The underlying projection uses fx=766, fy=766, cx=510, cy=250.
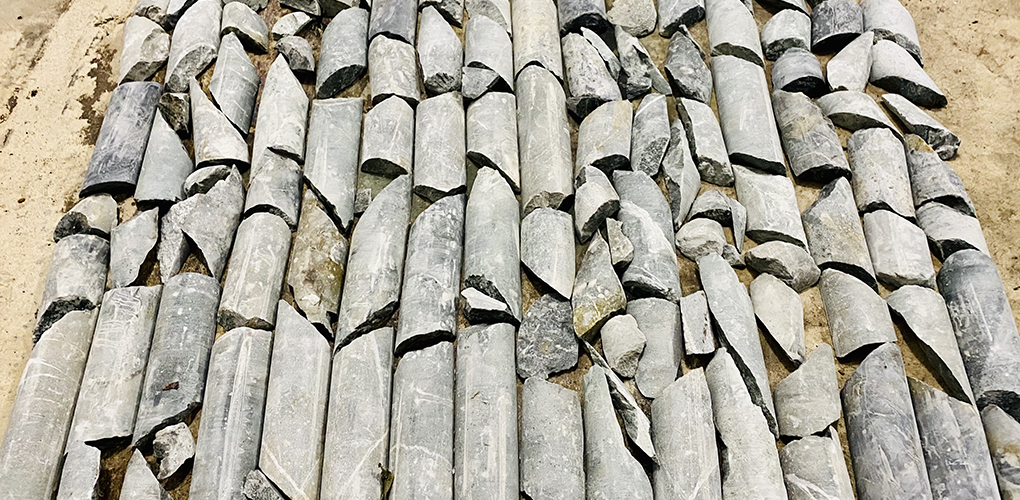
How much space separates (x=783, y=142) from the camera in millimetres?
5289

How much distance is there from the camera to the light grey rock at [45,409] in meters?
3.83

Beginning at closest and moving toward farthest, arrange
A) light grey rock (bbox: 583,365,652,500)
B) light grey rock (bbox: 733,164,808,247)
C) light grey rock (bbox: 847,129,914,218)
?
light grey rock (bbox: 583,365,652,500), light grey rock (bbox: 733,164,808,247), light grey rock (bbox: 847,129,914,218)

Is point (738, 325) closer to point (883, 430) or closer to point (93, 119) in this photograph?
point (883, 430)

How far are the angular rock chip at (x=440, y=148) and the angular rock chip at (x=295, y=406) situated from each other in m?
1.18

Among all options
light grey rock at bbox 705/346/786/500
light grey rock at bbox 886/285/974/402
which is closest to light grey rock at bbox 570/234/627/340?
light grey rock at bbox 705/346/786/500

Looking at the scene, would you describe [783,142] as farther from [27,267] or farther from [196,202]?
[27,267]

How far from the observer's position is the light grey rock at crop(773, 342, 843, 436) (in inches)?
153

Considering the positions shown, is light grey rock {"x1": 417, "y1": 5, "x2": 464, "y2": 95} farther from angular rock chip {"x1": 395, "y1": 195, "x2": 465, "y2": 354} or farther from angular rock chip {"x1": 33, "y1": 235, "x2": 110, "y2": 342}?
angular rock chip {"x1": 33, "y1": 235, "x2": 110, "y2": 342}

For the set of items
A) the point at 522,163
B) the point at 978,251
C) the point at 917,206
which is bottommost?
the point at 978,251

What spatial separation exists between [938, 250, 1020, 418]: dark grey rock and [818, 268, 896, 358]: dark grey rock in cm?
46

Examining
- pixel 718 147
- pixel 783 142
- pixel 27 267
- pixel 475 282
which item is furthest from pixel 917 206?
pixel 27 267

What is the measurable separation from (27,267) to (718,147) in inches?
182

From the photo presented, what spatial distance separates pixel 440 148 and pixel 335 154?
0.68m

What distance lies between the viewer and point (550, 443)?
374 cm
